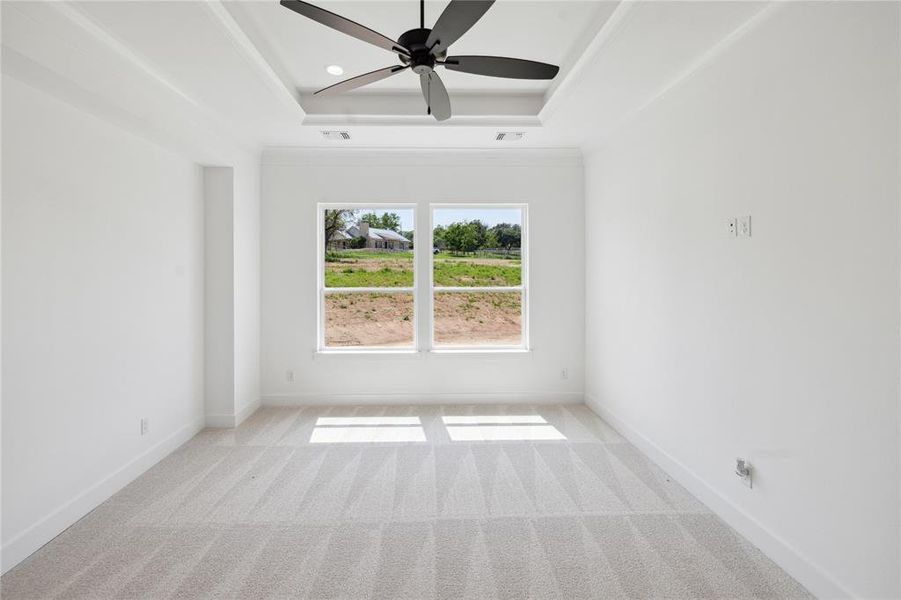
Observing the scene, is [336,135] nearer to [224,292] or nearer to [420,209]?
[420,209]

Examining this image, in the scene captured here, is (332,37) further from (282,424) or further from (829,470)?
(829,470)

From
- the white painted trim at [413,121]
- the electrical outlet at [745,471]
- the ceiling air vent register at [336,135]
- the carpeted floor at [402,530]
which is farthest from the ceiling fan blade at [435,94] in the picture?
the electrical outlet at [745,471]

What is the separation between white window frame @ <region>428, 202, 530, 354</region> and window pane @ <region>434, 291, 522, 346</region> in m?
0.04

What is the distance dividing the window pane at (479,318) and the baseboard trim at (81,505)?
8.61ft

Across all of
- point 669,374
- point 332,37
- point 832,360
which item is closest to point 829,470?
point 832,360

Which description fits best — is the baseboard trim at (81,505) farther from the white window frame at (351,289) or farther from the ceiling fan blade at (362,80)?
the ceiling fan blade at (362,80)

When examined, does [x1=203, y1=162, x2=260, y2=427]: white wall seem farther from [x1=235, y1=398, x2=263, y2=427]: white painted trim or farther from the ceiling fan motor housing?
the ceiling fan motor housing

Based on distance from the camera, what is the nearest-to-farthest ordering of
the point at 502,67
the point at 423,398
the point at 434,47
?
1. the point at 434,47
2. the point at 502,67
3. the point at 423,398

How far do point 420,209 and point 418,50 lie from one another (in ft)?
8.70

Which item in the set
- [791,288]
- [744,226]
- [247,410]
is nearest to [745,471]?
[791,288]

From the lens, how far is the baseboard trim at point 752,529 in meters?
1.84

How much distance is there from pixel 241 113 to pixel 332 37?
3.54ft

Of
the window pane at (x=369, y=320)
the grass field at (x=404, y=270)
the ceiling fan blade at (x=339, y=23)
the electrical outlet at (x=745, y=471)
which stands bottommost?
the electrical outlet at (x=745, y=471)

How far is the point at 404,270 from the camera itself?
472 centimetres
